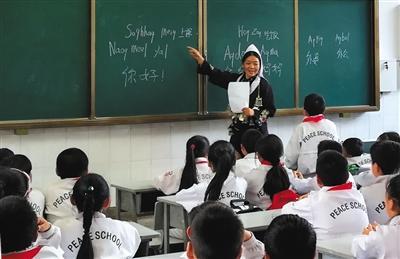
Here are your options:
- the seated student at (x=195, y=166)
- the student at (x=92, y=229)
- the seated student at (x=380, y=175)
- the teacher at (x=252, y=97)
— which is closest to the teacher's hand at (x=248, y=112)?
the teacher at (x=252, y=97)

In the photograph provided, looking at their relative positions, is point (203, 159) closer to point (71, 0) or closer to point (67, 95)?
point (67, 95)

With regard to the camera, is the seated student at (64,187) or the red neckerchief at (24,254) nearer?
the red neckerchief at (24,254)

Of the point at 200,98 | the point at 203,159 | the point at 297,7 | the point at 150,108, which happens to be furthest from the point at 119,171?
the point at 297,7

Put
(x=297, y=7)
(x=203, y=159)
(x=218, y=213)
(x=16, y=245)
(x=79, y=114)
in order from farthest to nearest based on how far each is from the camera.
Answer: (x=297, y=7)
(x=79, y=114)
(x=203, y=159)
(x=16, y=245)
(x=218, y=213)

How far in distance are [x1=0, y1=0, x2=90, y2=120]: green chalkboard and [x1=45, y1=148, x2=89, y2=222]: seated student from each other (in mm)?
1466

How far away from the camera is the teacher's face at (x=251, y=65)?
548 centimetres

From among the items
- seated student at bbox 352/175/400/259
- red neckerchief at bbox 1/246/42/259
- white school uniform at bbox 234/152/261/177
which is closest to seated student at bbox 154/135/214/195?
white school uniform at bbox 234/152/261/177

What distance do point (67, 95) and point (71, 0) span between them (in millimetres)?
775

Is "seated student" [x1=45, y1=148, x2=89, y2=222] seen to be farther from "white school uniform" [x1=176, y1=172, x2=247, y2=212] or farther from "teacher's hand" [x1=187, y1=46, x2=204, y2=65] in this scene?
"teacher's hand" [x1=187, y1=46, x2=204, y2=65]

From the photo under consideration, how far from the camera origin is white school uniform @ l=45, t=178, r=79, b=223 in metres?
3.47

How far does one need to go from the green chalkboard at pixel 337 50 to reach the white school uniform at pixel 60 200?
3471 mm

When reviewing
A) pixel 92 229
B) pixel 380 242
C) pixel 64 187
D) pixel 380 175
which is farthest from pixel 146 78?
pixel 380 242

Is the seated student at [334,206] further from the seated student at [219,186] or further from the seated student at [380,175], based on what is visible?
the seated student at [219,186]

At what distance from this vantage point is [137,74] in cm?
543
